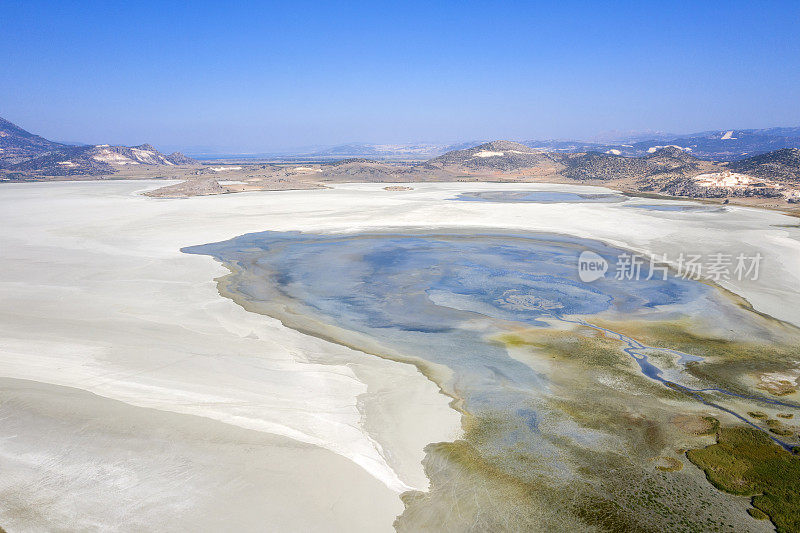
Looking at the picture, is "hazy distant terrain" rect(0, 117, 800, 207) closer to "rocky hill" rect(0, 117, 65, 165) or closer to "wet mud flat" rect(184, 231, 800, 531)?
"rocky hill" rect(0, 117, 65, 165)

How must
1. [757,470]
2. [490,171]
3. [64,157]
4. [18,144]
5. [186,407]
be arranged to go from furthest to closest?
[18,144]
[64,157]
[490,171]
[186,407]
[757,470]

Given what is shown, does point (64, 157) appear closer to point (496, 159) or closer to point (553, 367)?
point (496, 159)

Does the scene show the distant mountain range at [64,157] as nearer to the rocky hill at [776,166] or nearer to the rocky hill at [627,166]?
the rocky hill at [627,166]

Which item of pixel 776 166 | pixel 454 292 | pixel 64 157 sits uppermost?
pixel 64 157

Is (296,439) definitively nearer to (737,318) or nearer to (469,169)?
(737,318)

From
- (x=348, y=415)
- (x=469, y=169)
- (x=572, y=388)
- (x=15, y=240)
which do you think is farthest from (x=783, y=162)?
(x=15, y=240)

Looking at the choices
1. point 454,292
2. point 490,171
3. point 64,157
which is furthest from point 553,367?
point 64,157
